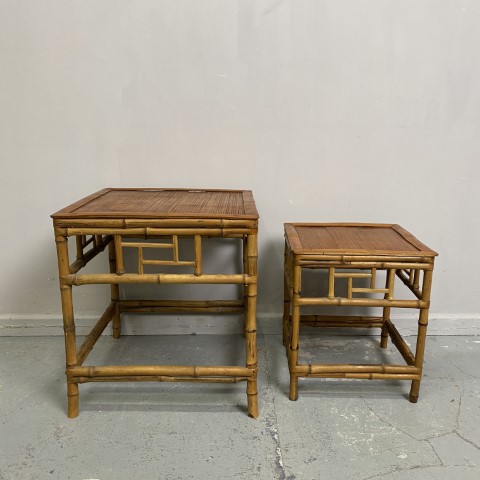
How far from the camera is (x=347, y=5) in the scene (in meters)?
1.79

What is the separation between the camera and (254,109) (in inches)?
74.2

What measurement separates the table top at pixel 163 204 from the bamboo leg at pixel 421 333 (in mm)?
620

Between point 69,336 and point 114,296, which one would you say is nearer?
point 69,336

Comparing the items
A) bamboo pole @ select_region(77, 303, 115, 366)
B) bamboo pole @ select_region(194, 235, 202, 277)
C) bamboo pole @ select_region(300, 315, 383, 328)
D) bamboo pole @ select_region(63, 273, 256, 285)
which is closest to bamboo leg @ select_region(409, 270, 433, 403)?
bamboo pole @ select_region(300, 315, 383, 328)

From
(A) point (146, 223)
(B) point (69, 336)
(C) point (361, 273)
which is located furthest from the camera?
(C) point (361, 273)

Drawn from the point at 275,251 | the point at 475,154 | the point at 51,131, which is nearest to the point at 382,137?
the point at 475,154

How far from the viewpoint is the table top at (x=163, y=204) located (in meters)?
1.40

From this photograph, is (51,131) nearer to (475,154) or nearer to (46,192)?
(46,192)

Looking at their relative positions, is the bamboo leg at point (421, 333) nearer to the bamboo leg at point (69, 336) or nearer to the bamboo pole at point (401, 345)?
the bamboo pole at point (401, 345)

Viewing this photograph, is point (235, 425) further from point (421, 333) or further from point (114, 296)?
point (114, 296)

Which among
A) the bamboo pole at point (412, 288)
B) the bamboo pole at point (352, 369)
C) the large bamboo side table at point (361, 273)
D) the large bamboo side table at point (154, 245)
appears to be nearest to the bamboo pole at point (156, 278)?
the large bamboo side table at point (154, 245)

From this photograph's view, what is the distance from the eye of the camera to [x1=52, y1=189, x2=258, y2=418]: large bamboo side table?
4.62 feet

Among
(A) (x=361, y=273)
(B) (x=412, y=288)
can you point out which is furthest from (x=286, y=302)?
(B) (x=412, y=288)

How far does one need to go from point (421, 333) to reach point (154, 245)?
3.16 ft
